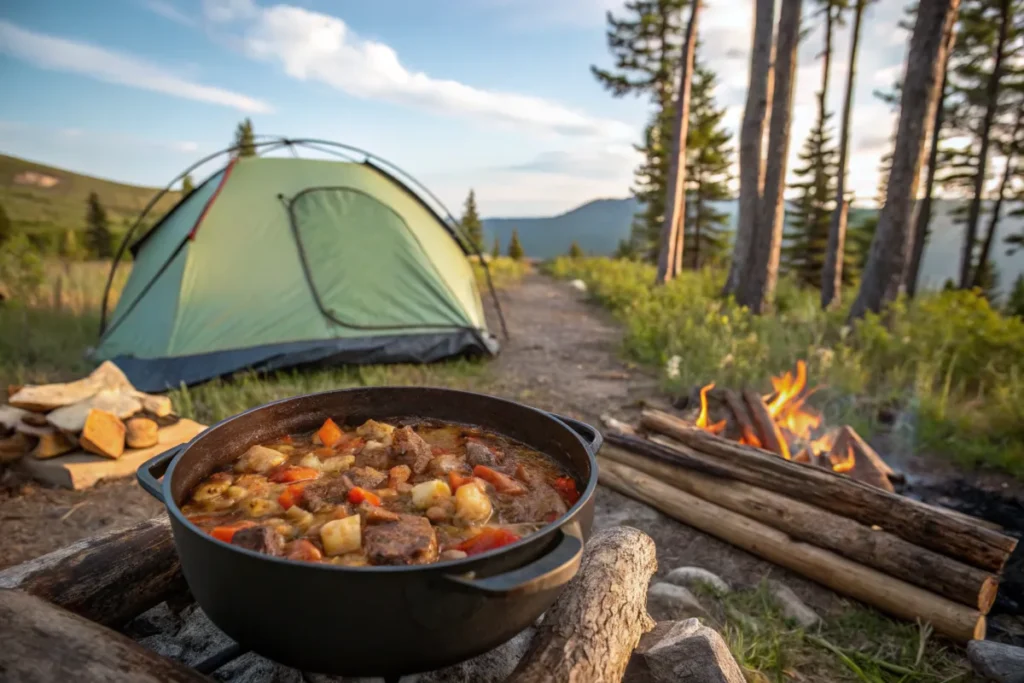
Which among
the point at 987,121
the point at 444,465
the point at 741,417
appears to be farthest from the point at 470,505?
the point at 987,121

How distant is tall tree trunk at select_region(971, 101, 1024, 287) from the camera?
19469 mm

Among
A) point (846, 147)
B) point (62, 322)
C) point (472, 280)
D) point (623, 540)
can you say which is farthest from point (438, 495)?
point (846, 147)

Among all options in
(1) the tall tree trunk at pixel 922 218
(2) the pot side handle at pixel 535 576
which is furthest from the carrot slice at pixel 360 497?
(1) the tall tree trunk at pixel 922 218

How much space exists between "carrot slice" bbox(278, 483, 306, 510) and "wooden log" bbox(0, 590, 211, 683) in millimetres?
434

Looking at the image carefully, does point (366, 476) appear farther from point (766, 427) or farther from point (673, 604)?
point (766, 427)

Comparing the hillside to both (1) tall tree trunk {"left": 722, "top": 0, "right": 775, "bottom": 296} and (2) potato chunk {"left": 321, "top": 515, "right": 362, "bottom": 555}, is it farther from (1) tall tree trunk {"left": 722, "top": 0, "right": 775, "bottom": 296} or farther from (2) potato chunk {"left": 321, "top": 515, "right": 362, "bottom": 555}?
(2) potato chunk {"left": 321, "top": 515, "right": 362, "bottom": 555}

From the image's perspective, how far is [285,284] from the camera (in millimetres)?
5906

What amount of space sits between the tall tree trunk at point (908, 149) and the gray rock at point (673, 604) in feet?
21.6

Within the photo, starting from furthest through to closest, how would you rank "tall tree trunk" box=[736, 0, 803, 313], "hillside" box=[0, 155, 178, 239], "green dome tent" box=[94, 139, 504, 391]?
1. "hillside" box=[0, 155, 178, 239]
2. "tall tree trunk" box=[736, 0, 803, 313]
3. "green dome tent" box=[94, 139, 504, 391]

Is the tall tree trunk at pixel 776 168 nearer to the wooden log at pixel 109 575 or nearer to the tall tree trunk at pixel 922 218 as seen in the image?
the wooden log at pixel 109 575

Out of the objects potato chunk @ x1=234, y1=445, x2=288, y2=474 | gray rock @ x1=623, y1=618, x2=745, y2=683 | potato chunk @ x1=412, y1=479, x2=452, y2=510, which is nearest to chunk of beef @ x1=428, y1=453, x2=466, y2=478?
potato chunk @ x1=412, y1=479, x2=452, y2=510

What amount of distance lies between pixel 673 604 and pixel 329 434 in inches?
74.6

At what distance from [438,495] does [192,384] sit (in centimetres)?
479

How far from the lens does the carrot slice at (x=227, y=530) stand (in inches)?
51.4
